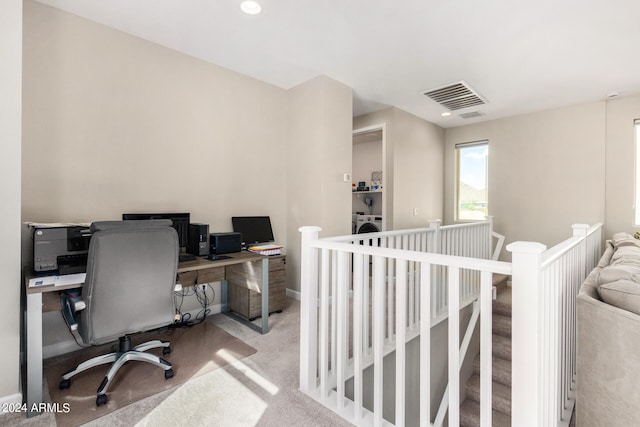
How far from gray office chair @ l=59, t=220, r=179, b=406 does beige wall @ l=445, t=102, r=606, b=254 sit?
490cm

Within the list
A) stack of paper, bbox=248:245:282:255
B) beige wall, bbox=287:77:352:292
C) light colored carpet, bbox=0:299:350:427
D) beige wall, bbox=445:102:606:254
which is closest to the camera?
light colored carpet, bbox=0:299:350:427

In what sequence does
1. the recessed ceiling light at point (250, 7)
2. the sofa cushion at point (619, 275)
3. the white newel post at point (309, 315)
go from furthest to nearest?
the recessed ceiling light at point (250, 7), the white newel post at point (309, 315), the sofa cushion at point (619, 275)

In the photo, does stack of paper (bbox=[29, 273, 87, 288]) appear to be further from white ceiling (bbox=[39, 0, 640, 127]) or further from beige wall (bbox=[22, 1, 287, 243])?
white ceiling (bbox=[39, 0, 640, 127])

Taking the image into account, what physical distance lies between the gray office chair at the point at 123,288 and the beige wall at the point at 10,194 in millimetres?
228

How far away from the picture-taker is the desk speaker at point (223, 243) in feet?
→ 8.79

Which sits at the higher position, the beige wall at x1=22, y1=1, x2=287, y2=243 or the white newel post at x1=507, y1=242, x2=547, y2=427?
the beige wall at x1=22, y1=1, x2=287, y2=243

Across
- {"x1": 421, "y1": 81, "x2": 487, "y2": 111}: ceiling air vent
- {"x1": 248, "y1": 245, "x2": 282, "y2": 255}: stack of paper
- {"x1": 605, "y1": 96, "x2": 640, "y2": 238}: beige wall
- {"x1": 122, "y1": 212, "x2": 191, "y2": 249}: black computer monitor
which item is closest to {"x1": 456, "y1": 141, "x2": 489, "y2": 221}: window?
{"x1": 421, "y1": 81, "x2": 487, "y2": 111}: ceiling air vent

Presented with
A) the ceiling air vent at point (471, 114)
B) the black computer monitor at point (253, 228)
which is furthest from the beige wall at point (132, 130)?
the ceiling air vent at point (471, 114)

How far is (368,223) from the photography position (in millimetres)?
5215

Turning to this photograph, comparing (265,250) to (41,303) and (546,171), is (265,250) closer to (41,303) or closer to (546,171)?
(41,303)

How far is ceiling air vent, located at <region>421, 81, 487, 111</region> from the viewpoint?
11.9 feet

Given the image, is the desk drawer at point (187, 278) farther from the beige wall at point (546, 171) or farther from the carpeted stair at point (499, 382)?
the beige wall at point (546, 171)

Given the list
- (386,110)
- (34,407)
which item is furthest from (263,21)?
(34,407)

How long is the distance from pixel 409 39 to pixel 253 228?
7.71 ft
